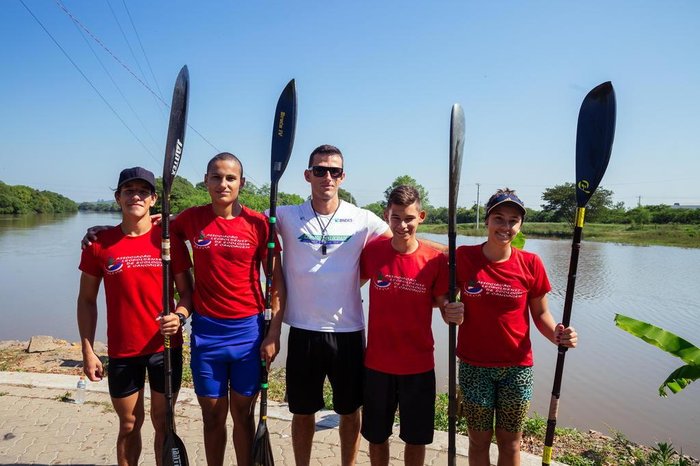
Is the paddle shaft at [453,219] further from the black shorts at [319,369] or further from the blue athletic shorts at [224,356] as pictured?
the blue athletic shorts at [224,356]

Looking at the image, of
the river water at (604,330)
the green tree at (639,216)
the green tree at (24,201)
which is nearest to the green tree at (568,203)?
the green tree at (639,216)

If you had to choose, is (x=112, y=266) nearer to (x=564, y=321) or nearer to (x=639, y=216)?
(x=564, y=321)

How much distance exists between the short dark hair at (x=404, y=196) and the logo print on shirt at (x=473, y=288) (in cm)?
65

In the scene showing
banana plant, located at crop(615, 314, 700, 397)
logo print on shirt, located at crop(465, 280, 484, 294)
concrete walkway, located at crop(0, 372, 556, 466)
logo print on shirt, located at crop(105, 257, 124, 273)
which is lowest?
concrete walkway, located at crop(0, 372, 556, 466)

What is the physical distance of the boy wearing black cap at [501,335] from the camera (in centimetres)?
294

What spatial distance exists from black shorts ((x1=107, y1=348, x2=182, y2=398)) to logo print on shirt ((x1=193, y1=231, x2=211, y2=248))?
84 centimetres

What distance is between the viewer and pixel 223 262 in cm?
313

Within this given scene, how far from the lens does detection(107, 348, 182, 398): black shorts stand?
312cm

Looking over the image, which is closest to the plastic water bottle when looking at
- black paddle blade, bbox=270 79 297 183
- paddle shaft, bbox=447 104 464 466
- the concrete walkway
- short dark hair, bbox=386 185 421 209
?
the concrete walkway

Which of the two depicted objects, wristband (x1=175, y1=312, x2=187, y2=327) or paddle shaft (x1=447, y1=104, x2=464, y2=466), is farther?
paddle shaft (x1=447, y1=104, x2=464, y2=466)

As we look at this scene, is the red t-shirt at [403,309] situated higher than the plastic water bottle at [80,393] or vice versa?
the red t-shirt at [403,309]

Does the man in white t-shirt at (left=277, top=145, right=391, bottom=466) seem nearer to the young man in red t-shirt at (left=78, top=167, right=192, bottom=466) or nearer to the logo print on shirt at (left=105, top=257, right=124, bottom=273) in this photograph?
the young man in red t-shirt at (left=78, top=167, right=192, bottom=466)

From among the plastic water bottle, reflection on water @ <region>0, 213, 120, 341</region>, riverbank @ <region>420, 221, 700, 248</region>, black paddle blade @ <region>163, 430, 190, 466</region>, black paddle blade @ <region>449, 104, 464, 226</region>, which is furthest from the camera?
riverbank @ <region>420, 221, 700, 248</region>

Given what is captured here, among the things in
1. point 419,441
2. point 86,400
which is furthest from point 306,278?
point 86,400
